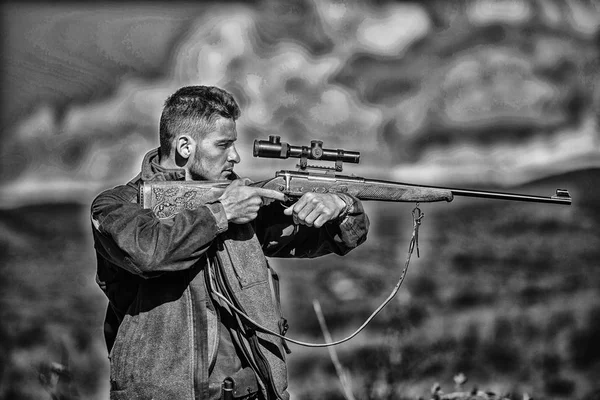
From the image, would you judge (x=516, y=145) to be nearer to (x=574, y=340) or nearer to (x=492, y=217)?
(x=492, y=217)

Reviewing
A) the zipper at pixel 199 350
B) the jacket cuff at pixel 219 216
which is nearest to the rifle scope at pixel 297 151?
the jacket cuff at pixel 219 216

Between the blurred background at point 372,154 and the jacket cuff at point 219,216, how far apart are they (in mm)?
2556

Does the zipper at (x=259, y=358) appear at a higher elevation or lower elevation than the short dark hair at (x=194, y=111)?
lower

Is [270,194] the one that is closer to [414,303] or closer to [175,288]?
[175,288]

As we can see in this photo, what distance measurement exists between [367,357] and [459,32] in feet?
7.88

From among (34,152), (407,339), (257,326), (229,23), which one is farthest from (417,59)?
(257,326)

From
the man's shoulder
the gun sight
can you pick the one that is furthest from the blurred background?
the man's shoulder

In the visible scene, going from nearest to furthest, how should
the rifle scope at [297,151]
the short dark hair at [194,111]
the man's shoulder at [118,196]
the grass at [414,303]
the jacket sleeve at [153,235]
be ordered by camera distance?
the jacket sleeve at [153,235] → the man's shoulder at [118,196] → the short dark hair at [194,111] → the rifle scope at [297,151] → the grass at [414,303]

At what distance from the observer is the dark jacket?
2662 millimetres

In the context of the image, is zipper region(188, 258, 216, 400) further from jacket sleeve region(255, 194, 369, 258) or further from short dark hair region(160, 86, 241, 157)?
short dark hair region(160, 86, 241, 157)

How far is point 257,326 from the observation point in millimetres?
2824

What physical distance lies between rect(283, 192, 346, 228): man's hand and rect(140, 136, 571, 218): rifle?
0.24 m

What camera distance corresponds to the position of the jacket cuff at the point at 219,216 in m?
2.74

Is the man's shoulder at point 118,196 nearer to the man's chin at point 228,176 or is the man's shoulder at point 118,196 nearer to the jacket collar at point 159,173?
the jacket collar at point 159,173
